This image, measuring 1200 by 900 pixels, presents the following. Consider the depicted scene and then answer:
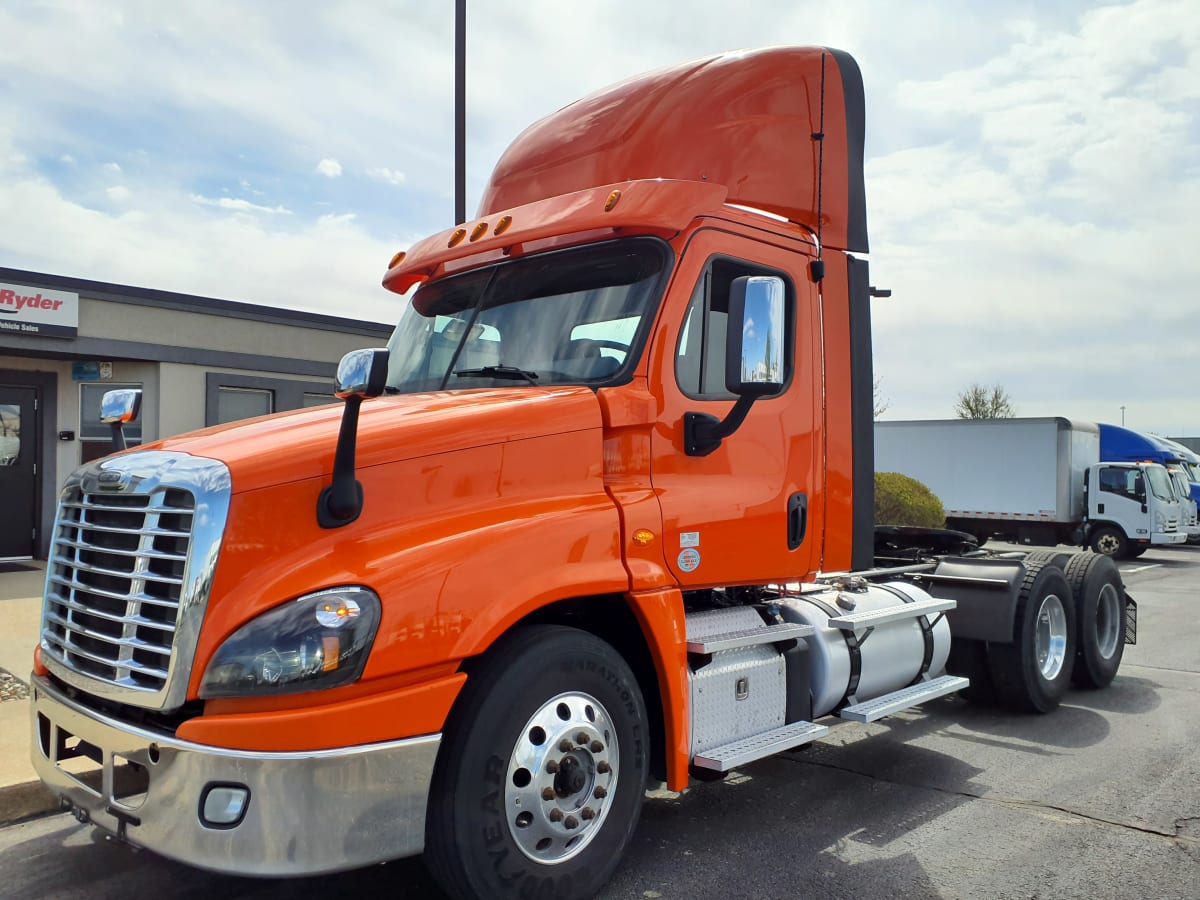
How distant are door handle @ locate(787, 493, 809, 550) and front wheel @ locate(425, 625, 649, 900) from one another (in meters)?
1.32

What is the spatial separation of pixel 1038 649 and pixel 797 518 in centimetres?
331

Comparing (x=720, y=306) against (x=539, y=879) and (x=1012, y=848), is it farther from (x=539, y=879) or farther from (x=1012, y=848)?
(x=1012, y=848)

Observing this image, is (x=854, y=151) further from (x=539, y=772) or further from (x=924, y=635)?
(x=539, y=772)

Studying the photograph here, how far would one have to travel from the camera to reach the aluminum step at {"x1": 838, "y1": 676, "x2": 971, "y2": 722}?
5.04 metres

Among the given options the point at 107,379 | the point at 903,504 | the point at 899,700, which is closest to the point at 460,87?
the point at 107,379

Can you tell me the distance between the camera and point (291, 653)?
9.77ft

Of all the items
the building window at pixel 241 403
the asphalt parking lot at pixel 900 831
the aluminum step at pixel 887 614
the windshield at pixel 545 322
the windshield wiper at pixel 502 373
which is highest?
the building window at pixel 241 403

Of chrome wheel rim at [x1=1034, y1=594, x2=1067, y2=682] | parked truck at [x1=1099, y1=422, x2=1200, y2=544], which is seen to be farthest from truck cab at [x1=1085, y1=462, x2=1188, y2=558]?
chrome wheel rim at [x1=1034, y1=594, x2=1067, y2=682]

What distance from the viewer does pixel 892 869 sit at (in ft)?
13.8

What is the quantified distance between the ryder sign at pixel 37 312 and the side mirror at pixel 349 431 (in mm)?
10650

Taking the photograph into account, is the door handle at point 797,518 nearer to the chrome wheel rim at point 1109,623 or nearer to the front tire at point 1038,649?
the front tire at point 1038,649

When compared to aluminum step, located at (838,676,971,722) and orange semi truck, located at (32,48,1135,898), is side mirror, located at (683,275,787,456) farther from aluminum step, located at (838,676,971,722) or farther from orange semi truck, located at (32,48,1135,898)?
aluminum step, located at (838,676,971,722)

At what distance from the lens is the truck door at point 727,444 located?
4156mm

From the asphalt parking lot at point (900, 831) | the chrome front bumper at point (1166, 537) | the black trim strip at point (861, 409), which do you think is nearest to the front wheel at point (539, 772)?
the asphalt parking lot at point (900, 831)
